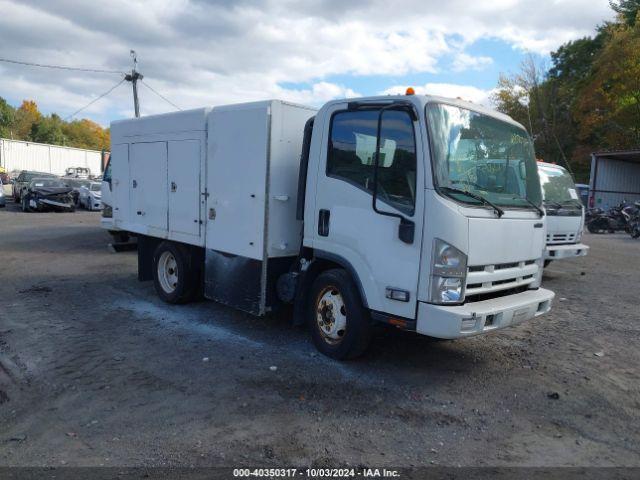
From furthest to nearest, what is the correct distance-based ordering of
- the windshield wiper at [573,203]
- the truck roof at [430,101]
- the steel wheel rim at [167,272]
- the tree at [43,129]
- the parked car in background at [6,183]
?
the tree at [43,129]
the parked car in background at [6,183]
the windshield wiper at [573,203]
the steel wheel rim at [167,272]
the truck roof at [430,101]

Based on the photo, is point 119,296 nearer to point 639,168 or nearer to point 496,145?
point 496,145

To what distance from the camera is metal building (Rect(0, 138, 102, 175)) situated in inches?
1591

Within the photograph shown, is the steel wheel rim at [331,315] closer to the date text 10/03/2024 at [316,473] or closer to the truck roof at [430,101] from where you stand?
the date text 10/03/2024 at [316,473]

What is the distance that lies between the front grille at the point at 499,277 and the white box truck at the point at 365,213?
2 centimetres

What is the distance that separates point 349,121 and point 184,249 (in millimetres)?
3329

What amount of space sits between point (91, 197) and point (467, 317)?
24106 millimetres

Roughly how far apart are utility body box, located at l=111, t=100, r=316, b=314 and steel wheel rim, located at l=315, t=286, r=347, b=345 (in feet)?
2.43

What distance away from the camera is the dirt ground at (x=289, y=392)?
141 inches

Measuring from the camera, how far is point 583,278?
10242 mm

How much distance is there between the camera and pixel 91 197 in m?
24.7

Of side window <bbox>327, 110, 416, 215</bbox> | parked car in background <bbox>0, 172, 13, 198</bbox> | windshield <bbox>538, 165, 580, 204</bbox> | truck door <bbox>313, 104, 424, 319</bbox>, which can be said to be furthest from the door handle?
parked car in background <bbox>0, 172, 13, 198</bbox>

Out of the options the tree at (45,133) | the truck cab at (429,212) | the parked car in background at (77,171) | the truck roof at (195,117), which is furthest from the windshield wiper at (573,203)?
the tree at (45,133)

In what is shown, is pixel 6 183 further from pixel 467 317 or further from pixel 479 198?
pixel 467 317

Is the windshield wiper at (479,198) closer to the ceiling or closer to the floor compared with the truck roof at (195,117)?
closer to the floor
